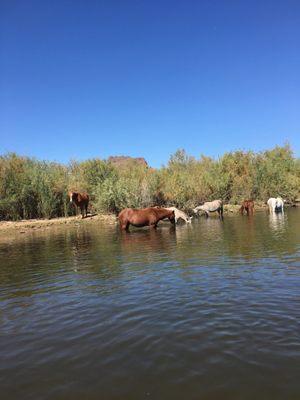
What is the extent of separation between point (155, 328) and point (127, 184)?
28380mm

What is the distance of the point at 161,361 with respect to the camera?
519 cm

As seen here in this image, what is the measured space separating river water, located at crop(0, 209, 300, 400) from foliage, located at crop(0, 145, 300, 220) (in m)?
20.5

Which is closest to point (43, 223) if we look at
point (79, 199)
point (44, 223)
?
point (44, 223)

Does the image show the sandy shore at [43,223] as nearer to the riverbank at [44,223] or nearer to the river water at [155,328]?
the riverbank at [44,223]

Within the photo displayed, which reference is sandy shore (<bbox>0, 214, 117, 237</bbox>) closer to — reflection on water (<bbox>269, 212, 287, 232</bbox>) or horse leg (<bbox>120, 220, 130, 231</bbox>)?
horse leg (<bbox>120, 220, 130, 231</bbox>)

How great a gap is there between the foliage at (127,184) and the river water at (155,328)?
806 inches

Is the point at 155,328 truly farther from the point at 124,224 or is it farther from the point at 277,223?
the point at 277,223

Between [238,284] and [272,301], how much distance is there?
1550 millimetres

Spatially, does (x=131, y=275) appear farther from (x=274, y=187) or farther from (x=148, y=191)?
(x=274, y=187)

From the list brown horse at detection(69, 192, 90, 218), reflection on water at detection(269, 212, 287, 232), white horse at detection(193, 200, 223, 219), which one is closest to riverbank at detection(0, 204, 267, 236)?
brown horse at detection(69, 192, 90, 218)

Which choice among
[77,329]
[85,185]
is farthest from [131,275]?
[85,185]

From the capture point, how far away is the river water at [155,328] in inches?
181

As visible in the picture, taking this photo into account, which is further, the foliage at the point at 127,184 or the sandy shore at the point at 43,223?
the foliage at the point at 127,184

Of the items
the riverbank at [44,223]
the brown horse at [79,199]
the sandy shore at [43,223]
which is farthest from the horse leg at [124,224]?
the brown horse at [79,199]
